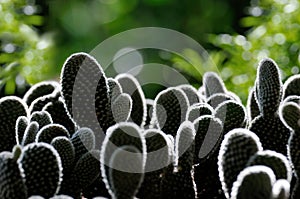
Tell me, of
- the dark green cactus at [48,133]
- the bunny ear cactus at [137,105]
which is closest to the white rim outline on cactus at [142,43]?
the bunny ear cactus at [137,105]

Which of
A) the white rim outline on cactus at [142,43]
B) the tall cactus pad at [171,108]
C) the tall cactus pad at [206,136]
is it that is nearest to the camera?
the tall cactus pad at [206,136]

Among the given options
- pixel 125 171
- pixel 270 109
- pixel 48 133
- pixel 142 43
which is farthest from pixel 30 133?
pixel 142 43

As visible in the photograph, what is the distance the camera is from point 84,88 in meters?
0.88

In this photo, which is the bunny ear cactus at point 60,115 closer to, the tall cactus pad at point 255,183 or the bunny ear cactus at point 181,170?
the bunny ear cactus at point 181,170

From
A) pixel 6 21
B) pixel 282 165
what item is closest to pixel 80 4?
pixel 6 21

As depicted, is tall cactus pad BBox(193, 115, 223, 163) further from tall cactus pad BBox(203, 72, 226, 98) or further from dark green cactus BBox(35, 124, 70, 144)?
tall cactus pad BBox(203, 72, 226, 98)

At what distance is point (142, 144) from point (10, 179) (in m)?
0.15

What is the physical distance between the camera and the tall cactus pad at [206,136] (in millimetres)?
872

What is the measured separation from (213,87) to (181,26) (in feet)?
8.09

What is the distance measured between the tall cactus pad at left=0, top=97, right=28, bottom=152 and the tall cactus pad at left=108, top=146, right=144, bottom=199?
0.34 m

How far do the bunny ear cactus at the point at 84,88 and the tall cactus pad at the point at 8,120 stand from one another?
0.13m

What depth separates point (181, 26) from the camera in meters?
3.62

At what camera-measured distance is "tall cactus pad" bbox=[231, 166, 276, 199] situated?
636 millimetres

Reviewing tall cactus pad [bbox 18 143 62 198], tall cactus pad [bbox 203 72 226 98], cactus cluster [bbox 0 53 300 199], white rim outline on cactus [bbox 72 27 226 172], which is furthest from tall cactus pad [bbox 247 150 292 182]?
white rim outline on cactus [bbox 72 27 226 172]
